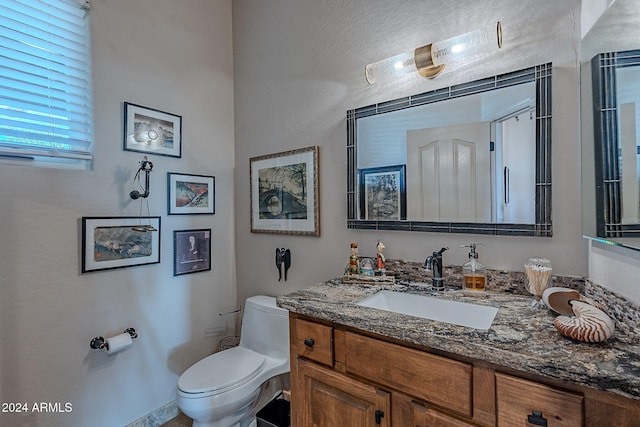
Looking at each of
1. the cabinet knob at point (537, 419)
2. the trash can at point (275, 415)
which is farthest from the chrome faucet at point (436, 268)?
the trash can at point (275, 415)

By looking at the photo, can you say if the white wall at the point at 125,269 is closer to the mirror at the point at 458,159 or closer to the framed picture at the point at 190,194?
the framed picture at the point at 190,194

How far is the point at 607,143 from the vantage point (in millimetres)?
955

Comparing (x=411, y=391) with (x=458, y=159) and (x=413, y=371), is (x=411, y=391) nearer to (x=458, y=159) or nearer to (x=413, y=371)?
(x=413, y=371)

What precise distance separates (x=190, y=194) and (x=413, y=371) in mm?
1794

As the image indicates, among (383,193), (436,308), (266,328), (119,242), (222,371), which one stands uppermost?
(383,193)

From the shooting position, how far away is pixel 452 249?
142cm

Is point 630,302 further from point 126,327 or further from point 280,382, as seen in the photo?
point 126,327

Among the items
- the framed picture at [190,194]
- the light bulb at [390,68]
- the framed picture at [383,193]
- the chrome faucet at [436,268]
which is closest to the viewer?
the chrome faucet at [436,268]

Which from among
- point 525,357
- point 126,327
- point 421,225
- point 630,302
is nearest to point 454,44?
point 421,225

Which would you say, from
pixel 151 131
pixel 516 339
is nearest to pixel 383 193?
pixel 516 339

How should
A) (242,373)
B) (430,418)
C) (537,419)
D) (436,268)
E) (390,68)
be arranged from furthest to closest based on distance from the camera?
(242,373)
(390,68)
(436,268)
(430,418)
(537,419)

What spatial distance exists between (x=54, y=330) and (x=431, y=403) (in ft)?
5.89

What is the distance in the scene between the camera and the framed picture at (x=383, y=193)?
156 centimetres

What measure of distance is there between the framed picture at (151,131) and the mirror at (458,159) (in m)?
1.18
